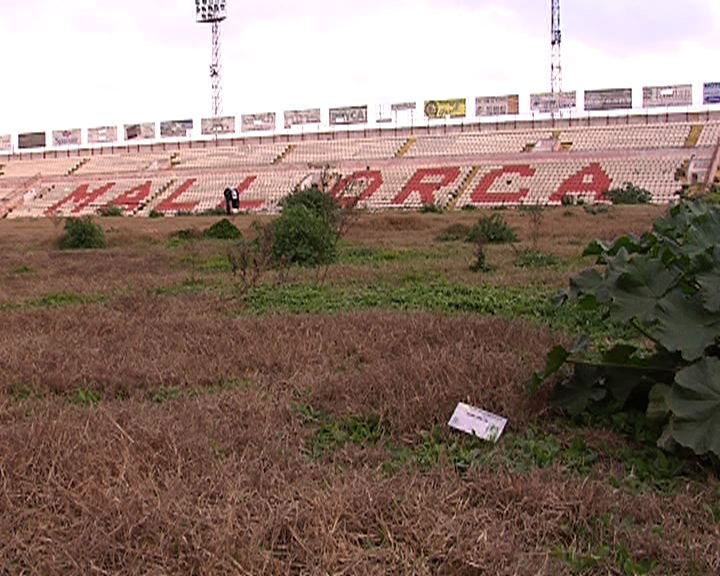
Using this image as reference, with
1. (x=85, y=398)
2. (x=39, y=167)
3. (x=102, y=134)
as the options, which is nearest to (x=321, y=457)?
(x=85, y=398)

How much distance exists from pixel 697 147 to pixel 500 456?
41.8 meters

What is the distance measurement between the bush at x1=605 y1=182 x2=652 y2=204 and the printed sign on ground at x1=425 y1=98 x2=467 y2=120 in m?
19.4

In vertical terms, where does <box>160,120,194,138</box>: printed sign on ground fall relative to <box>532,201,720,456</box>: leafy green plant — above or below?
above

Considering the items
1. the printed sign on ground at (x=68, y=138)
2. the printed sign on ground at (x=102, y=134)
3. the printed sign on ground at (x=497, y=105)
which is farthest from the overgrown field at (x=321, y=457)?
the printed sign on ground at (x=68, y=138)

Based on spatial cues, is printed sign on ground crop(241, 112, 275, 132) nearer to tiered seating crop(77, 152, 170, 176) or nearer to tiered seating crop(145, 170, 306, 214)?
tiered seating crop(77, 152, 170, 176)

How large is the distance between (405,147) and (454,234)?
33.4m

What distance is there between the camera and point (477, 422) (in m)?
3.32

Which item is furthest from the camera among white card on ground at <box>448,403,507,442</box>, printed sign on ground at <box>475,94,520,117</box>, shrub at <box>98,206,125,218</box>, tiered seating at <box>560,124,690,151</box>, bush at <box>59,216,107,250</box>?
printed sign on ground at <box>475,94,520,117</box>

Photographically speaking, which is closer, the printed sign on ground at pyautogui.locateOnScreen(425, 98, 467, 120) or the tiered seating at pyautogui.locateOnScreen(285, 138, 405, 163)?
the tiered seating at pyautogui.locateOnScreen(285, 138, 405, 163)

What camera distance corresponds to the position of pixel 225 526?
2.28 m

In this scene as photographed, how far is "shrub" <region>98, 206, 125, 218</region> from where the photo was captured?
127 feet

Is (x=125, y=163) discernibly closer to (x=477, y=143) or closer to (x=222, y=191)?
(x=222, y=191)

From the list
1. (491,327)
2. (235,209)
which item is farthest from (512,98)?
(491,327)

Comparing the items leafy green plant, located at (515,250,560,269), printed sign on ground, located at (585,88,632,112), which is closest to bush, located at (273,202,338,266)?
leafy green plant, located at (515,250,560,269)
